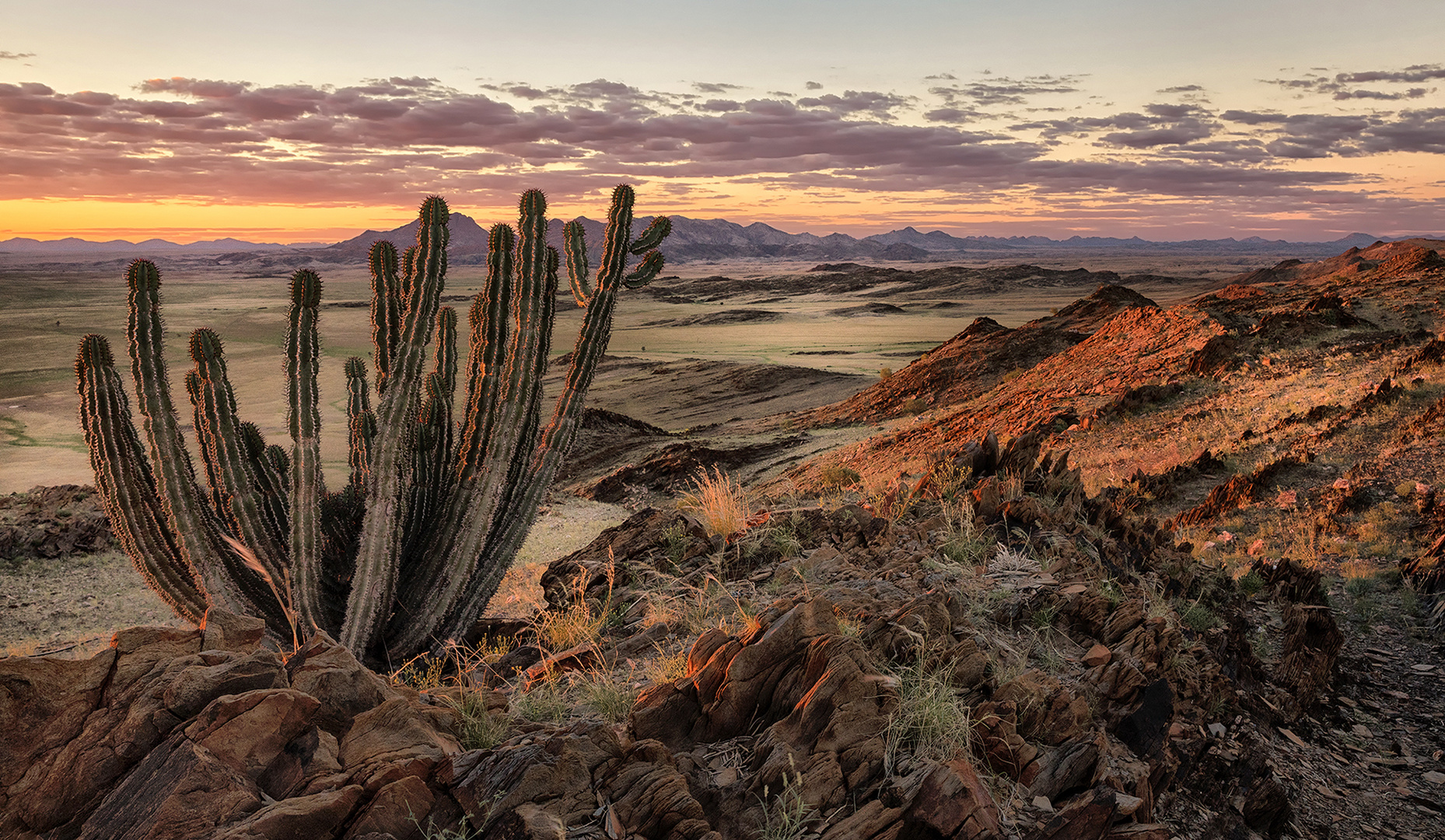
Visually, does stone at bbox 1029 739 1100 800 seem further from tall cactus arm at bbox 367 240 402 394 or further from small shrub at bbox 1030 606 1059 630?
tall cactus arm at bbox 367 240 402 394

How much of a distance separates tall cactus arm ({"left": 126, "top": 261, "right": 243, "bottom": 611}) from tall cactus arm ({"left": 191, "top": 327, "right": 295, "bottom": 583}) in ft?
0.66

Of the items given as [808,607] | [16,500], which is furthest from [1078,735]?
[16,500]

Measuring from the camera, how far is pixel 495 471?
6867 millimetres

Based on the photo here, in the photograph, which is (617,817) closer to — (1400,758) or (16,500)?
(1400,758)

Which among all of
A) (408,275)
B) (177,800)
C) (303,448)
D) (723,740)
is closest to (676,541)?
(303,448)

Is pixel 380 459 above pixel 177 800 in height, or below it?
above

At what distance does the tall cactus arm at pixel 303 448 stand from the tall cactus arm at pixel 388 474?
0.32 meters

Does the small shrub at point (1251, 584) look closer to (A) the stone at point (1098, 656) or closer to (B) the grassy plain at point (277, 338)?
(A) the stone at point (1098, 656)

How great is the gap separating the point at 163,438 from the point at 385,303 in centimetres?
213

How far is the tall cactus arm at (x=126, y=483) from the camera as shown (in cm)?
611

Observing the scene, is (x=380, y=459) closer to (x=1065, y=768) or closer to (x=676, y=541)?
(x=676, y=541)

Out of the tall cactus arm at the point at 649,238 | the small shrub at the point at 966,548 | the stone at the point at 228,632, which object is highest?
the tall cactus arm at the point at 649,238

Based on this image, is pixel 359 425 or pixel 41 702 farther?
pixel 359 425

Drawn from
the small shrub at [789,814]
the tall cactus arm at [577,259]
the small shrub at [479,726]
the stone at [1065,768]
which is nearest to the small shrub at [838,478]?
the tall cactus arm at [577,259]
